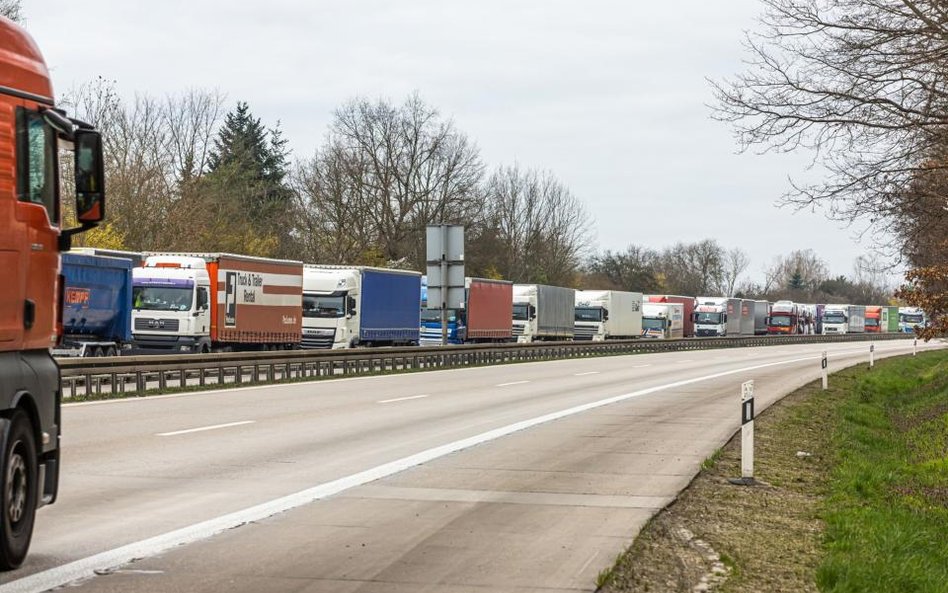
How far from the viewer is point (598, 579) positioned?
766 centimetres

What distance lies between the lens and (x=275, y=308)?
138 feet

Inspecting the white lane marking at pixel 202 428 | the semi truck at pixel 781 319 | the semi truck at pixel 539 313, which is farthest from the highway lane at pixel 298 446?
the semi truck at pixel 781 319

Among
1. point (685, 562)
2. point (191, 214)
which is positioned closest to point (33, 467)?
point (685, 562)

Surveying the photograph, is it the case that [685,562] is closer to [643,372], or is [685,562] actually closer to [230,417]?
[230,417]

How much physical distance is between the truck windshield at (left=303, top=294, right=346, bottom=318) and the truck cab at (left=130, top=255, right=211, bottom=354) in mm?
8185

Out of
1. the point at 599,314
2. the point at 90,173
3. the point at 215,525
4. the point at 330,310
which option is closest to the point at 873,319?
the point at 599,314

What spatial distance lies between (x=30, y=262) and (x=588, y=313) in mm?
64236

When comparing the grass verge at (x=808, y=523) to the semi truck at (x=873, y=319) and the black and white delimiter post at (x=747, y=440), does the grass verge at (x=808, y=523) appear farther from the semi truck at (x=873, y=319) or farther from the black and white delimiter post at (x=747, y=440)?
the semi truck at (x=873, y=319)

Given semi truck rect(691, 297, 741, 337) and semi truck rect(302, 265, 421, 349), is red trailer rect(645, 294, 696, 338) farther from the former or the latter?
semi truck rect(302, 265, 421, 349)

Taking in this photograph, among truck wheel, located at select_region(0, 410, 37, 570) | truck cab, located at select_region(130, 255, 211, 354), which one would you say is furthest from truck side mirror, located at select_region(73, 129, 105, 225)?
truck cab, located at select_region(130, 255, 211, 354)

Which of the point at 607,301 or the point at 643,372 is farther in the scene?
the point at 607,301

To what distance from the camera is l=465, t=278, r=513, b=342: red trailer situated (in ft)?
182

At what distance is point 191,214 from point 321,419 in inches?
1439

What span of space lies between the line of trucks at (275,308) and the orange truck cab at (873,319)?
6335 cm
